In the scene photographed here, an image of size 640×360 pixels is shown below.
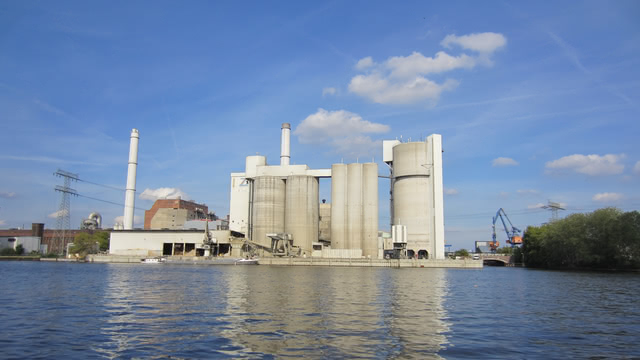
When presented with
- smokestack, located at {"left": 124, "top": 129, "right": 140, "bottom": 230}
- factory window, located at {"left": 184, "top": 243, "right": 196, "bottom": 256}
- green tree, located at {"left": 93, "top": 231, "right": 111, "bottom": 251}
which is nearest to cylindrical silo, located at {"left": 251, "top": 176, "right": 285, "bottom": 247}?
factory window, located at {"left": 184, "top": 243, "right": 196, "bottom": 256}

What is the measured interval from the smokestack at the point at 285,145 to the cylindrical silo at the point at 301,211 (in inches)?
343

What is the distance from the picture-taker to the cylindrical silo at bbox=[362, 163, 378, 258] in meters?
117

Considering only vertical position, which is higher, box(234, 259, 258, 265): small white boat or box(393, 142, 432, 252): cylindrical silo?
box(393, 142, 432, 252): cylindrical silo

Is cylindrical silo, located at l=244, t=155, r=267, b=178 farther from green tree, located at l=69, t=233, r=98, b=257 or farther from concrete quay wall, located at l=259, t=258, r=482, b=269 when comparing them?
green tree, located at l=69, t=233, r=98, b=257

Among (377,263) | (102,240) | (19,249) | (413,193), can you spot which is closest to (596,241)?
(413,193)

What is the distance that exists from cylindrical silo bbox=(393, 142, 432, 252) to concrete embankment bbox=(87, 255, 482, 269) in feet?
20.0

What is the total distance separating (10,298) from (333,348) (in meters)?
24.0

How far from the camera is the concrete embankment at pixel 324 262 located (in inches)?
4144

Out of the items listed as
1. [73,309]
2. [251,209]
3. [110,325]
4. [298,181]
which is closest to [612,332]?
[110,325]

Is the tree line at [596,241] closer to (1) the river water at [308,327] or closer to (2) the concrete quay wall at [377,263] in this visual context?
(2) the concrete quay wall at [377,263]

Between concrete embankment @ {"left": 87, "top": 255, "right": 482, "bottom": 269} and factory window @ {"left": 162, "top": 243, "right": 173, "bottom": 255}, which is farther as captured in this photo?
factory window @ {"left": 162, "top": 243, "right": 173, "bottom": 255}

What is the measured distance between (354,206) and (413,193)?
1508 cm

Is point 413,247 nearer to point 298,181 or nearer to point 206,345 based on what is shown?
point 298,181

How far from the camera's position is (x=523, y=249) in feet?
432
